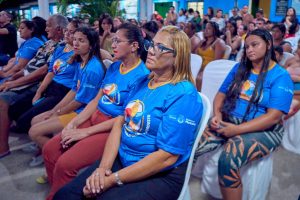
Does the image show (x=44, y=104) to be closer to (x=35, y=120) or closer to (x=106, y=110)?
(x=35, y=120)

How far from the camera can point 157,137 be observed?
1.33m

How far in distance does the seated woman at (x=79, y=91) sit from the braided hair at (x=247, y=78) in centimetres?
94

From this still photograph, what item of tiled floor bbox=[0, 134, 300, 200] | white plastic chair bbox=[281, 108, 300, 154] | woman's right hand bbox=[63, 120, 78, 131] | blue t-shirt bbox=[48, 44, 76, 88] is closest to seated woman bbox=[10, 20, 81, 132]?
blue t-shirt bbox=[48, 44, 76, 88]

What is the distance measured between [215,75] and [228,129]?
2.61ft

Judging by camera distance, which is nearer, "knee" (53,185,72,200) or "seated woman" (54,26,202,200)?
"seated woman" (54,26,202,200)

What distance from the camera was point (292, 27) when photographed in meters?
5.23

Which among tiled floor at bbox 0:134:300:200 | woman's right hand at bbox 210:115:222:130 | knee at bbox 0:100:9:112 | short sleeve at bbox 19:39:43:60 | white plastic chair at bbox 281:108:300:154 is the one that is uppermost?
short sleeve at bbox 19:39:43:60

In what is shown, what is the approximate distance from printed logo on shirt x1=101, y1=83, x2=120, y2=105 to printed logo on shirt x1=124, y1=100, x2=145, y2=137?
40 centimetres

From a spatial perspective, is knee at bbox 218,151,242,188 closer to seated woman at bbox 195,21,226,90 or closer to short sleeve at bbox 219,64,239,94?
short sleeve at bbox 219,64,239,94

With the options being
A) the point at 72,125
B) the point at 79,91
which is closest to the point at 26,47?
the point at 79,91

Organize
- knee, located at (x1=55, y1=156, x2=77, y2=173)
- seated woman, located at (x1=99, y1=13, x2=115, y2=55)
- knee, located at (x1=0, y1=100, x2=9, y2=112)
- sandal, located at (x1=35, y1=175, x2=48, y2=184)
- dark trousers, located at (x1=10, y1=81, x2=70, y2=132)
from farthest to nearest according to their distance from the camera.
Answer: seated woman, located at (x1=99, y1=13, x2=115, y2=55) < knee, located at (x1=0, y1=100, x2=9, y2=112) < dark trousers, located at (x1=10, y1=81, x2=70, y2=132) < sandal, located at (x1=35, y1=175, x2=48, y2=184) < knee, located at (x1=55, y1=156, x2=77, y2=173)

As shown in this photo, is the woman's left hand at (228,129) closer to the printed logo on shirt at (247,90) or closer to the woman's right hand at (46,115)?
the printed logo on shirt at (247,90)

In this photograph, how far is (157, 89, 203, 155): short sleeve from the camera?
4.23 ft

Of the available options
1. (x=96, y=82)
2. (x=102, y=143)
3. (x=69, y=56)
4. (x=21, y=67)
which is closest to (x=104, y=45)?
(x=21, y=67)
